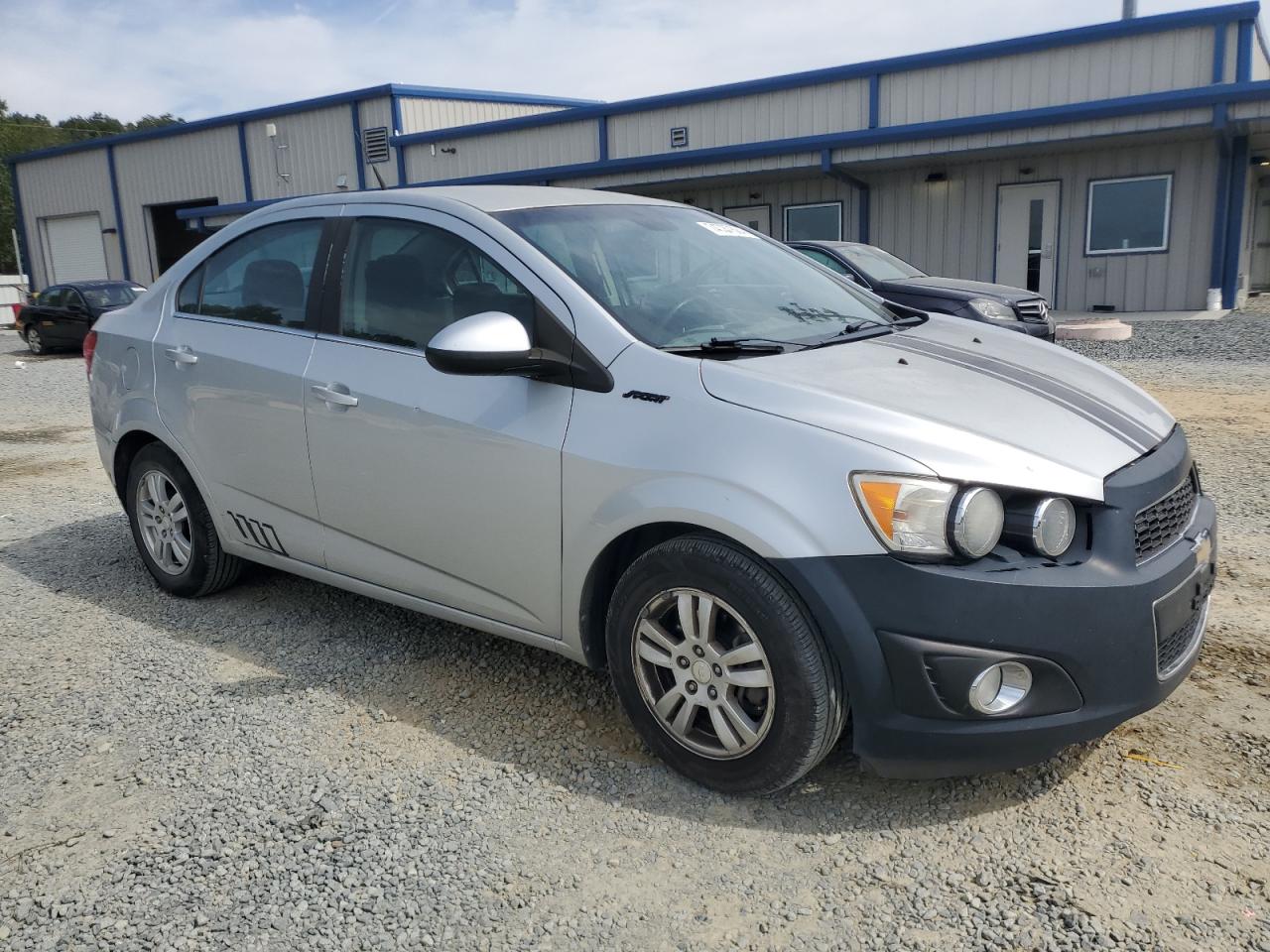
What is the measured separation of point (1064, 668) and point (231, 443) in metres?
3.26

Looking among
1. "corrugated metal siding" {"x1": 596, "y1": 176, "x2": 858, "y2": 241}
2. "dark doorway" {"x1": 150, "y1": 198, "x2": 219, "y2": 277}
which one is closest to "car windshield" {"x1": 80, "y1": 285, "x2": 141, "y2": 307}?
"corrugated metal siding" {"x1": 596, "y1": 176, "x2": 858, "y2": 241}

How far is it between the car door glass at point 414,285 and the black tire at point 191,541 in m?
1.31

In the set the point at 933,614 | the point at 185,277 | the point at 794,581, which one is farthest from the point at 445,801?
the point at 185,277

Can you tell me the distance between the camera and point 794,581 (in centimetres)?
266

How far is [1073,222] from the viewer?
18062 mm

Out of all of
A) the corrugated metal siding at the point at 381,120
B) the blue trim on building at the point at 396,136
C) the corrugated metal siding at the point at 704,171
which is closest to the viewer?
the corrugated metal siding at the point at 704,171

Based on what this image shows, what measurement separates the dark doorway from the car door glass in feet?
106

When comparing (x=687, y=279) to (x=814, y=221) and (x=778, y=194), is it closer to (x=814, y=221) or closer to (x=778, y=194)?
(x=814, y=221)

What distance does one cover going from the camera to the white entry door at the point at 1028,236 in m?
18.3

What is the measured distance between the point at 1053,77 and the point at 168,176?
2667 cm

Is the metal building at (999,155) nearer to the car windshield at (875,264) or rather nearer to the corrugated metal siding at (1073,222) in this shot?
the corrugated metal siding at (1073,222)

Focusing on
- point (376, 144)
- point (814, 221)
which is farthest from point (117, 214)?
point (814, 221)

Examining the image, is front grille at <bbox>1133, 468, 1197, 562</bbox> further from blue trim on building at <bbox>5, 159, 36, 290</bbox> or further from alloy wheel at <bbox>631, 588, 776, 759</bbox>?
blue trim on building at <bbox>5, 159, 36, 290</bbox>

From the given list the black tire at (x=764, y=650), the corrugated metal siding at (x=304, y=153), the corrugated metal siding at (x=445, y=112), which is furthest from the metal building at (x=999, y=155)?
the black tire at (x=764, y=650)
